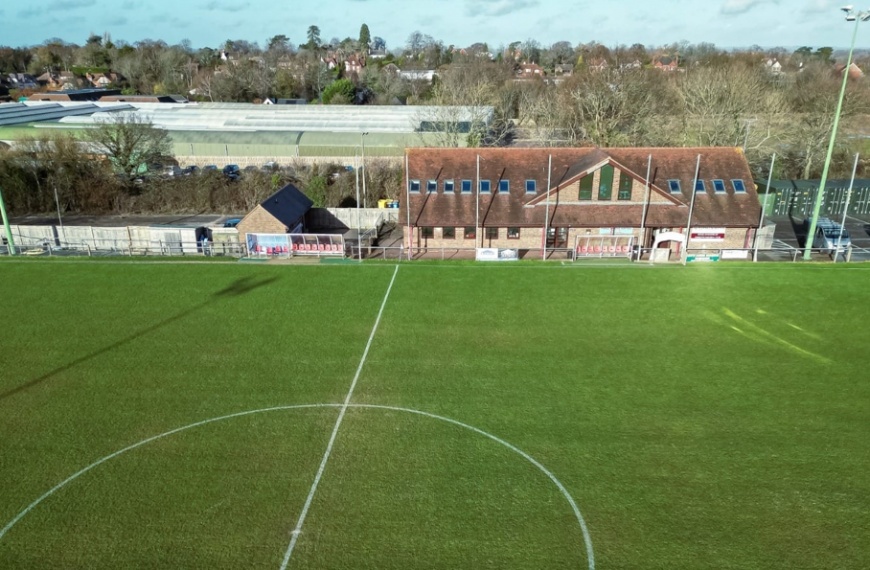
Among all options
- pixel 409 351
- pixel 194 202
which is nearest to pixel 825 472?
pixel 409 351

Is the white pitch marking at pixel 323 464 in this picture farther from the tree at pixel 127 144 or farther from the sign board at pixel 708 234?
the tree at pixel 127 144

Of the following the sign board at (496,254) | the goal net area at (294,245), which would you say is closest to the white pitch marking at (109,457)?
the goal net area at (294,245)

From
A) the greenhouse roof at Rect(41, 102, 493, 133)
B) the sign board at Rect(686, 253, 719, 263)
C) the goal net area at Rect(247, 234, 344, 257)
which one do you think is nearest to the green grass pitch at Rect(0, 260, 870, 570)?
the sign board at Rect(686, 253, 719, 263)

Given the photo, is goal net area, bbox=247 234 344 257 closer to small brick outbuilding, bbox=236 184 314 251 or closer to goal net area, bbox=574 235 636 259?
small brick outbuilding, bbox=236 184 314 251

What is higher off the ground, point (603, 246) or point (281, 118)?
point (281, 118)

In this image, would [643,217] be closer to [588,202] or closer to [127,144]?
[588,202]

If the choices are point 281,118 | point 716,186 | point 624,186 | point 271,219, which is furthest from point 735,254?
point 281,118
